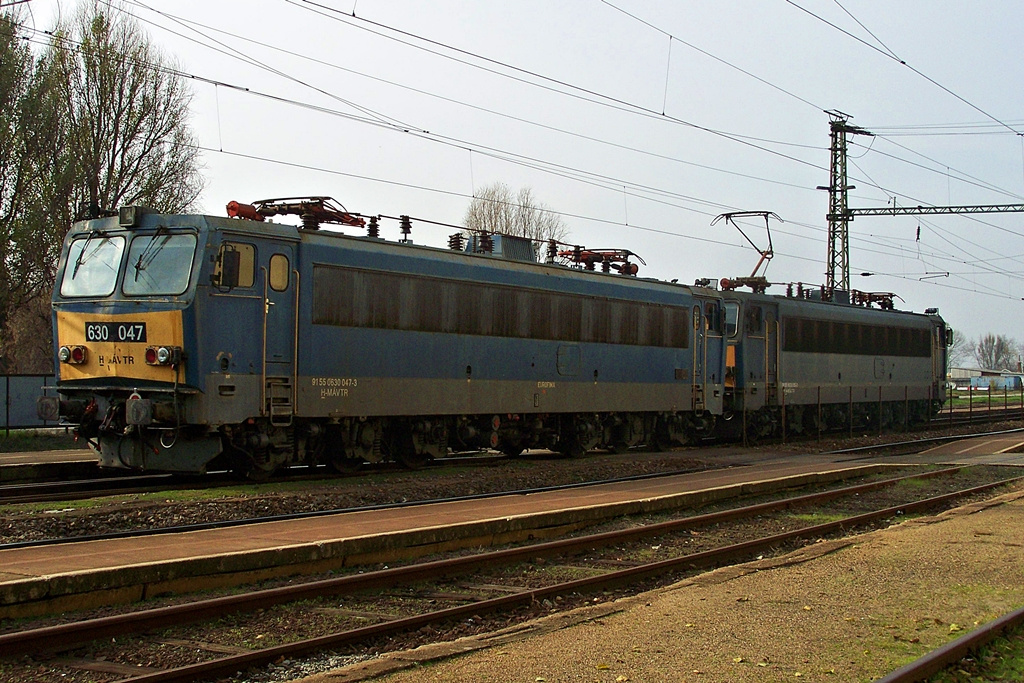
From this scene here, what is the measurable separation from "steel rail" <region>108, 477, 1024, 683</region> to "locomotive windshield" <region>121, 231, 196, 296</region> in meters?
8.02

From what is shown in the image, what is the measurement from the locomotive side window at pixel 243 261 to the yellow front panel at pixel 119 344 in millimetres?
971

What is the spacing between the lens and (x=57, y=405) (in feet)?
49.6

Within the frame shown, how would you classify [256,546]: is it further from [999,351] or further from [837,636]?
[999,351]

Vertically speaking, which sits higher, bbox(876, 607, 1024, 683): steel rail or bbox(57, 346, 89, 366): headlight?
bbox(57, 346, 89, 366): headlight

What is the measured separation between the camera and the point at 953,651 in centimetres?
721

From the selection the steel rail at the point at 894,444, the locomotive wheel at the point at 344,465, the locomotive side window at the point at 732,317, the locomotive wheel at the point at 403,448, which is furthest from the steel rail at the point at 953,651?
the locomotive side window at the point at 732,317

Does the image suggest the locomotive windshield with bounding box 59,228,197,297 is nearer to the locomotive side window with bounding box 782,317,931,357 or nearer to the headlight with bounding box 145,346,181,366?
the headlight with bounding box 145,346,181,366

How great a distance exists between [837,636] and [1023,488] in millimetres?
12317

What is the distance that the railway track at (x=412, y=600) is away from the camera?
6.99 meters

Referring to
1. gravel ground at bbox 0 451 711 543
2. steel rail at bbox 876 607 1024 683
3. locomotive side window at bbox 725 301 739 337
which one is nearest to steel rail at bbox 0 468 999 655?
gravel ground at bbox 0 451 711 543

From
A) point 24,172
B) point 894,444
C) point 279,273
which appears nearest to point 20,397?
point 24,172

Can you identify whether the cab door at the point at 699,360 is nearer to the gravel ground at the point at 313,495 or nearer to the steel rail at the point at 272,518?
the gravel ground at the point at 313,495

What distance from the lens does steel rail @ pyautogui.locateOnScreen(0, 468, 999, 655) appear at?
22.9ft

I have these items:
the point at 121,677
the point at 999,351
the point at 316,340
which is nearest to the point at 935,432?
the point at 316,340
